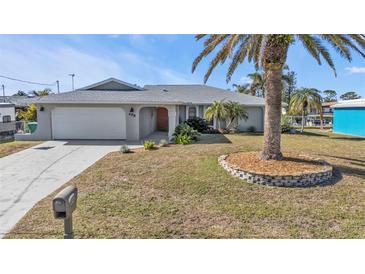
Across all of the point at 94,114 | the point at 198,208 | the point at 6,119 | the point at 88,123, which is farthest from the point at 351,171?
the point at 6,119

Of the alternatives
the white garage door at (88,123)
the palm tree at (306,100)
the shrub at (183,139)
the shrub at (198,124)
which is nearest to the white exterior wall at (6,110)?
the white garage door at (88,123)

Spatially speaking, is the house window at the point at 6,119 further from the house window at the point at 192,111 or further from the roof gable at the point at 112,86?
the house window at the point at 192,111

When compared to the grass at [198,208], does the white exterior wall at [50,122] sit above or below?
above

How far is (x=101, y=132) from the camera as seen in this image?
13.9 m

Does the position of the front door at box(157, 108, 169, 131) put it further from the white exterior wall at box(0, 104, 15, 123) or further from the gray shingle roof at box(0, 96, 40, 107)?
the white exterior wall at box(0, 104, 15, 123)

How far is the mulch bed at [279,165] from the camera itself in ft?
20.3

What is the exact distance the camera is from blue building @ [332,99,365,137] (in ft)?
64.7

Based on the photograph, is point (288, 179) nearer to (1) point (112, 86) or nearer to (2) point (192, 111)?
(1) point (112, 86)

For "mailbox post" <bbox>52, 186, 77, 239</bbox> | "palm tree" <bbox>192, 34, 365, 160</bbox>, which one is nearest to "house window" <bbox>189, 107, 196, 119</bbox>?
"palm tree" <bbox>192, 34, 365, 160</bbox>

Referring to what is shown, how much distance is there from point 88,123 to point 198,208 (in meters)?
11.2

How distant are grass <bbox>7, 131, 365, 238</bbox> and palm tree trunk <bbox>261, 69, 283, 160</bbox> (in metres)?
1.66

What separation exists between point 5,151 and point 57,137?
3.53 metres

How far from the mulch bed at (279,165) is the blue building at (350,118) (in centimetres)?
1680

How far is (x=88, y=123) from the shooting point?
13.8 m
